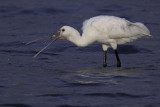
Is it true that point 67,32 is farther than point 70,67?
No

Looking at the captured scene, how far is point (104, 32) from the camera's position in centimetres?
1259

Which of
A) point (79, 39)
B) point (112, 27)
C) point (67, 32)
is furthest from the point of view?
point (112, 27)

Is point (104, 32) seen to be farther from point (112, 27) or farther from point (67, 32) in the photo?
point (67, 32)

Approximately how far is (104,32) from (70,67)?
1.06 metres

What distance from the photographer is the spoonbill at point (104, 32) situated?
1249cm

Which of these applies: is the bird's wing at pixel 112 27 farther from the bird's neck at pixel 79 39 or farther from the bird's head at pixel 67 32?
the bird's head at pixel 67 32

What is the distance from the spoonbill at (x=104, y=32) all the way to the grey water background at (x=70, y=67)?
56cm

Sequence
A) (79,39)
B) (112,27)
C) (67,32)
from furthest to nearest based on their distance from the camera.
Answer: (112,27) → (79,39) → (67,32)

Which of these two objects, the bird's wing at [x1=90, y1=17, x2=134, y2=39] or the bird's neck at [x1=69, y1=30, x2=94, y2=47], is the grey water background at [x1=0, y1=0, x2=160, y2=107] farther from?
the bird's wing at [x1=90, y1=17, x2=134, y2=39]

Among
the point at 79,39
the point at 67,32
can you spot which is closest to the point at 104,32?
the point at 79,39

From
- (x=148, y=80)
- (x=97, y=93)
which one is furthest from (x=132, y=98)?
(x=148, y=80)

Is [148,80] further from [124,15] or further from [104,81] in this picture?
[124,15]

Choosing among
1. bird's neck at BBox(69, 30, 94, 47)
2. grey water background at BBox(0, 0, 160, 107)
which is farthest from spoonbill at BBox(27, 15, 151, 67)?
grey water background at BBox(0, 0, 160, 107)

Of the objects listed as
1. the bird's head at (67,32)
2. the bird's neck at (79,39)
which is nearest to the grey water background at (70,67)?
the bird's neck at (79,39)
